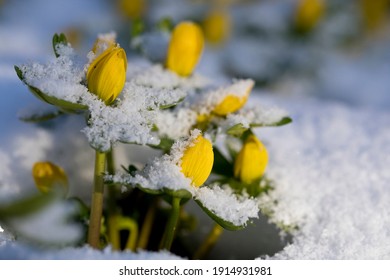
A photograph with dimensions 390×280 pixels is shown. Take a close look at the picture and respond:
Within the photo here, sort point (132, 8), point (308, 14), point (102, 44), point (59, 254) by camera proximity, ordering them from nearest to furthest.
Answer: point (59, 254) < point (102, 44) < point (308, 14) < point (132, 8)

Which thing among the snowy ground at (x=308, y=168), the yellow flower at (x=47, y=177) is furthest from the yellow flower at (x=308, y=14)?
the yellow flower at (x=47, y=177)

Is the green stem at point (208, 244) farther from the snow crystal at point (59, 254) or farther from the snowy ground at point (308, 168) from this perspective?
the snow crystal at point (59, 254)

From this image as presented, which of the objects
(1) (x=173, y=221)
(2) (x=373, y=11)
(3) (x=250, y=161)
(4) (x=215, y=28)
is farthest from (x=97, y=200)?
(2) (x=373, y=11)

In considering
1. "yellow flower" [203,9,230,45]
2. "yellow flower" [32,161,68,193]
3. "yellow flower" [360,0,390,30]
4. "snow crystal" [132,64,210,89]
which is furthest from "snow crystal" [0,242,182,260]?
"yellow flower" [360,0,390,30]

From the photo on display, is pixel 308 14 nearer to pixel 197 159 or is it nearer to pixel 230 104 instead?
pixel 230 104

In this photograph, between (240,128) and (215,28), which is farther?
(215,28)
